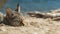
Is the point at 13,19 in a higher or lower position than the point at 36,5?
lower

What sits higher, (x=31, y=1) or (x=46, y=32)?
(x=31, y=1)

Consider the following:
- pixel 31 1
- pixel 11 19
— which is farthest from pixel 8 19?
pixel 31 1

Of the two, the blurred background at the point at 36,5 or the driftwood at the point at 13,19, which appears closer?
the driftwood at the point at 13,19

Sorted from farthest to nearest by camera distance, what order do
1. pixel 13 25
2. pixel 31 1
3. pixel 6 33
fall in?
pixel 31 1, pixel 13 25, pixel 6 33

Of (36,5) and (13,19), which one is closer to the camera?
(13,19)

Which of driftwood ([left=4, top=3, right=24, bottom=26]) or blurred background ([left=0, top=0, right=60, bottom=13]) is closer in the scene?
driftwood ([left=4, top=3, right=24, bottom=26])

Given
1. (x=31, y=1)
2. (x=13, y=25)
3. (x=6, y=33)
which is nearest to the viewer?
(x=6, y=33)

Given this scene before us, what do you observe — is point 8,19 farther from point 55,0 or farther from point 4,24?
point 55,0

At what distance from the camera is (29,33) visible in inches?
132

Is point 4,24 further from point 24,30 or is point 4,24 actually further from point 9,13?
point 24,30

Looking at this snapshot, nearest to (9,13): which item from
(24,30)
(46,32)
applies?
(24,30)

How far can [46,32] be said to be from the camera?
11.3 ft

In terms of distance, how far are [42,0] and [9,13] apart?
3.35m

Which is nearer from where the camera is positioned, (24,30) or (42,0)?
(24,30)
